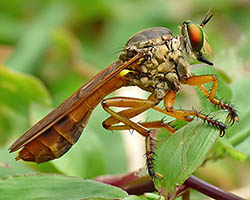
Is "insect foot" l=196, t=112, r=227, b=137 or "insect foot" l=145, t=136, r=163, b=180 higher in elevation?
"insect foot" l=196, t=112, r=227, b=137

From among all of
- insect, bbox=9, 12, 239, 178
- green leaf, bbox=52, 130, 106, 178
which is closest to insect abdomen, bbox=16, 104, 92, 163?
insect, bbox=9, 12, 239, 178

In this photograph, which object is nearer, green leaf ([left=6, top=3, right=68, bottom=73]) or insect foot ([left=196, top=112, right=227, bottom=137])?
insect foot ([left=196, top=112, right=227, bottom=137])

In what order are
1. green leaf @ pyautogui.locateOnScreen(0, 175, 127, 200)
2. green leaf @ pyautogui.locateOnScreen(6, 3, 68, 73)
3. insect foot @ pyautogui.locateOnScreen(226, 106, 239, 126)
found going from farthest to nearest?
green leaf @ pyautogui.locateOnScreen(6, 3, 68, 73)
insect foot @ pyautogui.locateOnScreen(226, 106, 239, 126)
green leaf @ pyautogui.locateOnScreen(0, 175, 127, 200)

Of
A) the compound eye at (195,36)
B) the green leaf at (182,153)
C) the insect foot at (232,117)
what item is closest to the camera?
the green leaf at (182,153)

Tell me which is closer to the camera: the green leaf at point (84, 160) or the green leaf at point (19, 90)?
the green leaf at point (84, 160)

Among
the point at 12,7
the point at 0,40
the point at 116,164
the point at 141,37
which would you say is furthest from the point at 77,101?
the point at 12,7

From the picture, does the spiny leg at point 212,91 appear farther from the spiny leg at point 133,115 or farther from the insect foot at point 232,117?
the spiny leg at point 133,115

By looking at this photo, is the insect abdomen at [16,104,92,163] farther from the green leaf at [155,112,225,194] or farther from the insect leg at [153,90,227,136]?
the green leaf at [155,112,225,194]

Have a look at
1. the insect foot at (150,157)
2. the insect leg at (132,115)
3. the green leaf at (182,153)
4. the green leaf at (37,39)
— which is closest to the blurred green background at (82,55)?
the green leaf at (37,39)

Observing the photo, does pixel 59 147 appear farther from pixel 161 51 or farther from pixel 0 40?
pixel 0 40
